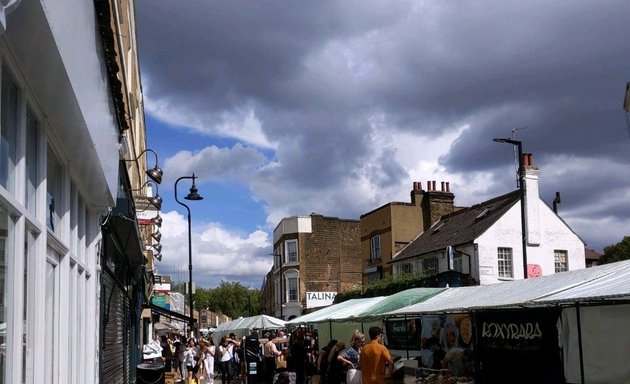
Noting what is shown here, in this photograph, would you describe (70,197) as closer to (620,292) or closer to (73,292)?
(73,292)

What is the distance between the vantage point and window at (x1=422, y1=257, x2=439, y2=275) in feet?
141

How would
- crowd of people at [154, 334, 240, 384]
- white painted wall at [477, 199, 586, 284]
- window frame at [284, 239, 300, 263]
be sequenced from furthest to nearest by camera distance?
window frame at [284, 239, 300, 263]
white painted wall at [477, 199, 586, 284]
crowd of people at [154, 334, 240, 384]

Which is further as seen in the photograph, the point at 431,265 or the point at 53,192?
the point at 431,265

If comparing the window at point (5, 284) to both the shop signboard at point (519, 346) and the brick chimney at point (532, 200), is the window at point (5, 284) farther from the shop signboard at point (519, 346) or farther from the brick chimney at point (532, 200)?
the brick chimney at point (532, 200)

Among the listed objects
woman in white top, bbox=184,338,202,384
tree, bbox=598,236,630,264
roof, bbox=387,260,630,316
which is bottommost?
woman in white top, bbox=184,338,202,384

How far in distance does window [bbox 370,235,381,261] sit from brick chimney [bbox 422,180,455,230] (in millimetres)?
4129

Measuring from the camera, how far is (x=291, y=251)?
66.1 meters

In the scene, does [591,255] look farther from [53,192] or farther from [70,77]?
[70,77]

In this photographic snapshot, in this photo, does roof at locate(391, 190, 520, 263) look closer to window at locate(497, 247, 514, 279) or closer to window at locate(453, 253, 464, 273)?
window at locate(453, 253, 464, 273)

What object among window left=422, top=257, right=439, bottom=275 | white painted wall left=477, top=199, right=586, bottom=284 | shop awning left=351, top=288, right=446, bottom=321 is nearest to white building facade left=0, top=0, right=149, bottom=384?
shop awning left=351, top=288, right=446, bottom=321

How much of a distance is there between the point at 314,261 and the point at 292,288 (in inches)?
123

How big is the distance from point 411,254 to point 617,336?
36.9m

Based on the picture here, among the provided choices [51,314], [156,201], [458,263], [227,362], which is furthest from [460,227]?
[51,314]

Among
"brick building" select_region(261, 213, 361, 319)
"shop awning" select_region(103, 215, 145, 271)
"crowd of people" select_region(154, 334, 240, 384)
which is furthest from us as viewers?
"brick building" select_region(261, 213, 361, 319)
